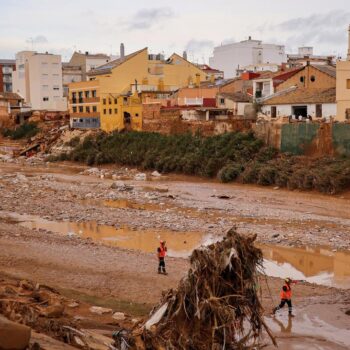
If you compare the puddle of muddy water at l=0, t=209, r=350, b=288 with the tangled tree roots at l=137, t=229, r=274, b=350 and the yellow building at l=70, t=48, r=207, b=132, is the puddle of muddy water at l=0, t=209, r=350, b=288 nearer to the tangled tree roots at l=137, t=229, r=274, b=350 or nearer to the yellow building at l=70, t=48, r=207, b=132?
the tangled tree roots at l=137, t=229, r=274, b=350

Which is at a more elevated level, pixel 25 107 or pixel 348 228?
pixel 25 107

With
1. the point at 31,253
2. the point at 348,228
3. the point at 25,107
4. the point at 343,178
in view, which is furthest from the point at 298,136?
the point at 25,107

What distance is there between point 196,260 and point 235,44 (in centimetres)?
8180

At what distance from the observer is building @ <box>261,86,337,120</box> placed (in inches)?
1549

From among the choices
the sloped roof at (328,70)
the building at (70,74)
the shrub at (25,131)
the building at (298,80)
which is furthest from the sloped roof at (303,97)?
the building at (70,74)

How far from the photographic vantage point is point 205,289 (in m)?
8.16

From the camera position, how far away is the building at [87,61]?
3356 inches

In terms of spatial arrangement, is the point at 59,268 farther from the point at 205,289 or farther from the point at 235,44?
the point at 235,44

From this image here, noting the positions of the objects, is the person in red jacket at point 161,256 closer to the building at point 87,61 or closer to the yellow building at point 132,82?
the yellow building at point 132,82

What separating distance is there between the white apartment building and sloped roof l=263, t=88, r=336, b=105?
40343mm

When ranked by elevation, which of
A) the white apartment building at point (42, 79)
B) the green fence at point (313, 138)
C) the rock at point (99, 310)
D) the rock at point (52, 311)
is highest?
the white apartment building at point (42, 79)

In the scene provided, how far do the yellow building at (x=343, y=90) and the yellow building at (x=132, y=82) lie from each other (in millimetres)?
19633

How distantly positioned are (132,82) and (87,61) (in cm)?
2982

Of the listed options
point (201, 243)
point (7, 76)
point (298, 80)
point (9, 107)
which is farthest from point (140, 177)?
point (7, 76)
